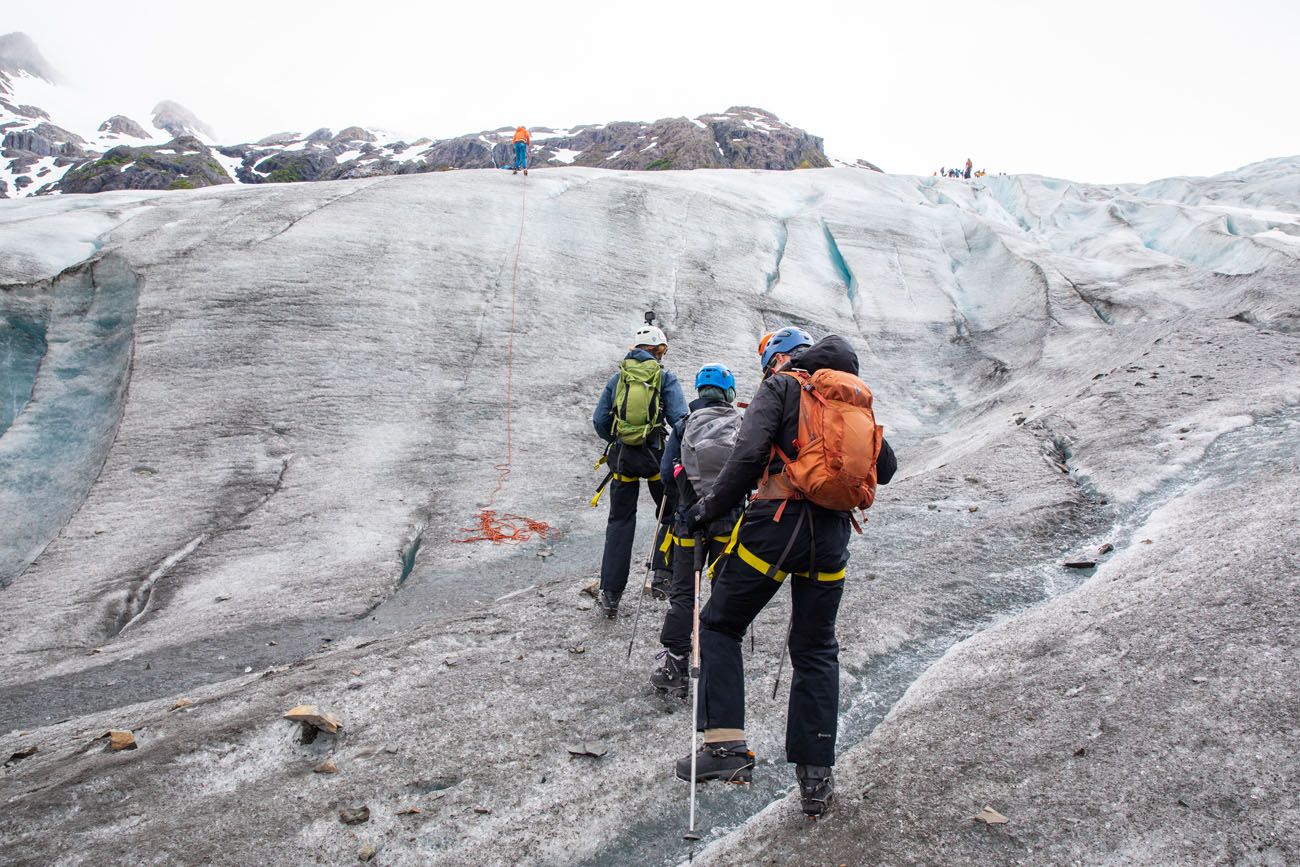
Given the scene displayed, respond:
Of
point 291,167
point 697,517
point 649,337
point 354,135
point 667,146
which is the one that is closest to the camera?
point 697,517

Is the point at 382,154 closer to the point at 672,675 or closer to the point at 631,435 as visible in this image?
the point at 631,435

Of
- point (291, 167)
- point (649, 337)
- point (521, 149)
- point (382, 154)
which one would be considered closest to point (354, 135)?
point (382, 154)

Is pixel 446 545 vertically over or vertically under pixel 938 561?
under

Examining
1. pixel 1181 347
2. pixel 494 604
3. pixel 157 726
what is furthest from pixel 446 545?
pixel 1181 347

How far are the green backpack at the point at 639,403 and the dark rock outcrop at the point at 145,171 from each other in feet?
296

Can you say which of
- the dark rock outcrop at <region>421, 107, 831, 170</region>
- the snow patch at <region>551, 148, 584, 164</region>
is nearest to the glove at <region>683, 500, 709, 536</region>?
the dark rock outcrop at <region>421, 107, 831, 170</region>

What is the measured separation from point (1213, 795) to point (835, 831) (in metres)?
1.72

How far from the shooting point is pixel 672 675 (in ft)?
19.2

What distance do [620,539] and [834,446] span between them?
3672mm

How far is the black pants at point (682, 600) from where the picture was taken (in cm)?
585

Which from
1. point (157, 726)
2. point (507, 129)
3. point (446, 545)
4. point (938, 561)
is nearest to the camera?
point (157, 726)

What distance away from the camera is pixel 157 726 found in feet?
18.4

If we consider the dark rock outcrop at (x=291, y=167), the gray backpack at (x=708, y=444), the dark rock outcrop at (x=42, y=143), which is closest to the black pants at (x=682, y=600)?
the gray backpack at (x=708, y=444)

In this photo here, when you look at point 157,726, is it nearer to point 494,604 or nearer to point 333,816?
point 333,816
